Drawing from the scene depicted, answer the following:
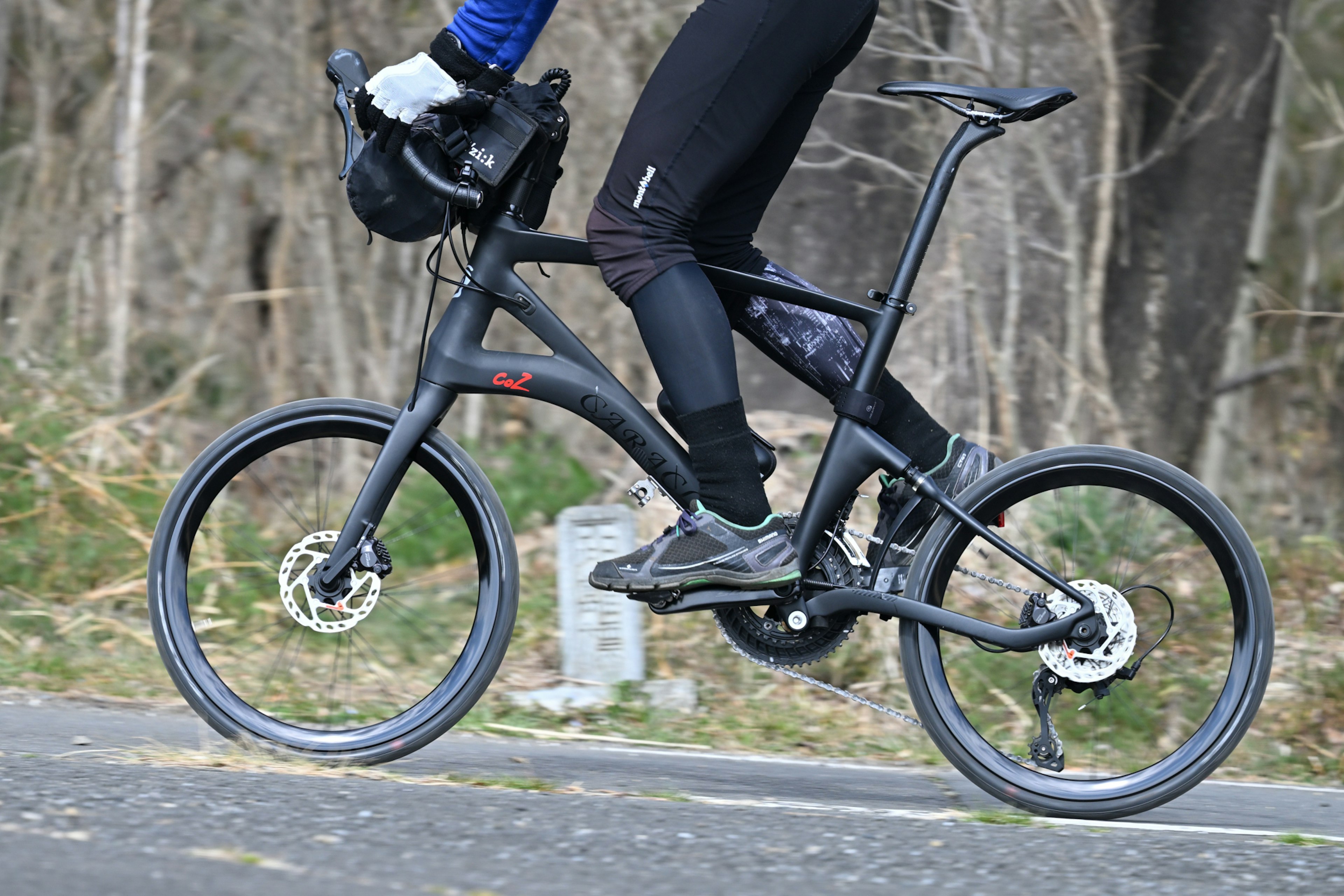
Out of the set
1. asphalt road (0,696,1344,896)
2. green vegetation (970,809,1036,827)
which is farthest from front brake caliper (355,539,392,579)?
green vegetation (970,809,1036,827)

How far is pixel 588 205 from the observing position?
21.3 ft

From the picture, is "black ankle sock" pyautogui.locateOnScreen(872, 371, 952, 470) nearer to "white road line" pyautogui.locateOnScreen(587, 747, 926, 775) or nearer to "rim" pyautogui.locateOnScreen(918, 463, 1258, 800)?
"rim" pyautogui.locateOnScreen(918, 463, 1258, 800)

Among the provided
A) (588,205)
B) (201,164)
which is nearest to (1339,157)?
(588,205)

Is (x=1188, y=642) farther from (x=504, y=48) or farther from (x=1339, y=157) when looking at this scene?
(x=1339, y=157)

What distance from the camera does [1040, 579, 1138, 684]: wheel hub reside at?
3.12 m

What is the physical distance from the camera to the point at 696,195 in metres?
3.06

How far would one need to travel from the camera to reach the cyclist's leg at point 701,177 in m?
3.02

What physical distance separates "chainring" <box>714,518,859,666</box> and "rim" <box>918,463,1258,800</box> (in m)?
0.19

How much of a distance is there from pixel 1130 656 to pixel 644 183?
151 cm

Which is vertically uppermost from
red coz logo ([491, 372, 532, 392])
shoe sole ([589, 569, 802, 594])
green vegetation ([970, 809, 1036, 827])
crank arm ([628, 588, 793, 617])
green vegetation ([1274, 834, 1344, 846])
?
red coz logo ([491, 372, 532, 392])

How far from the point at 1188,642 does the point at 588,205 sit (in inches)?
134

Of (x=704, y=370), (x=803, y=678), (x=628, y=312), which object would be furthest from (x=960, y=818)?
(x=628, y=312)

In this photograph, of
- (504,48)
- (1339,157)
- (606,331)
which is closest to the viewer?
(504,48)

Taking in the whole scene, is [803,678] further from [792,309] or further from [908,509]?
[792,309]
